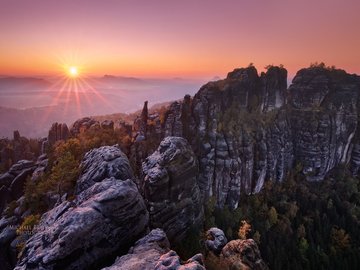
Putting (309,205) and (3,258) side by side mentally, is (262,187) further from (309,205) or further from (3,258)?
(3,258)

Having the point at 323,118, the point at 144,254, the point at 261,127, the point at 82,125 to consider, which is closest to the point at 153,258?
the point at 144,254

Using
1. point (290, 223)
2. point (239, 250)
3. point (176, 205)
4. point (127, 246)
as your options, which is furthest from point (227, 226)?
point (127, 246)

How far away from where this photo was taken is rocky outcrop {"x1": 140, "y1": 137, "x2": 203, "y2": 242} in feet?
150

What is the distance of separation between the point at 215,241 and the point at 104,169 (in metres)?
20.4

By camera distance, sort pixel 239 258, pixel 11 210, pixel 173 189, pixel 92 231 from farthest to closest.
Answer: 1. pixel 11 210
2. pixel 173 189
3. pixel 239 258
4. pixel 92 231

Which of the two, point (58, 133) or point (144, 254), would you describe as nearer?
point (144, 254)

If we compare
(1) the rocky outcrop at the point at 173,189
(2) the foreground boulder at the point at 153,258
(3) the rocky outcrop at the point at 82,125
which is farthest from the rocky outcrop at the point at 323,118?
(2) the foreground boulder at the point at 153,258

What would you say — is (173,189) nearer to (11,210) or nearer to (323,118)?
(11,210)

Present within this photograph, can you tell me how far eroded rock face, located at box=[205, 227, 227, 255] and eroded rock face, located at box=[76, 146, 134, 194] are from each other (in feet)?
53.3

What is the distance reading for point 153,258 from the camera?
24.9 m

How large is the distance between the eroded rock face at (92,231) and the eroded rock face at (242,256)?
41.9 feet

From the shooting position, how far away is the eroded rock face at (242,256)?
35947mm

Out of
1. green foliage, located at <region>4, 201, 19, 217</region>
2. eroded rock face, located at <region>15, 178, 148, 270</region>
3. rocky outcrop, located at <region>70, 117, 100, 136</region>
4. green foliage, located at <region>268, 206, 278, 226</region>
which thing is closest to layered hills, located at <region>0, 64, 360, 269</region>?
eroded rock face, located at <region>15, 178, 148, 270</region>

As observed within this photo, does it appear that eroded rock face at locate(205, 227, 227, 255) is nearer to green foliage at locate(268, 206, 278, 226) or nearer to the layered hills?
the layered hills
